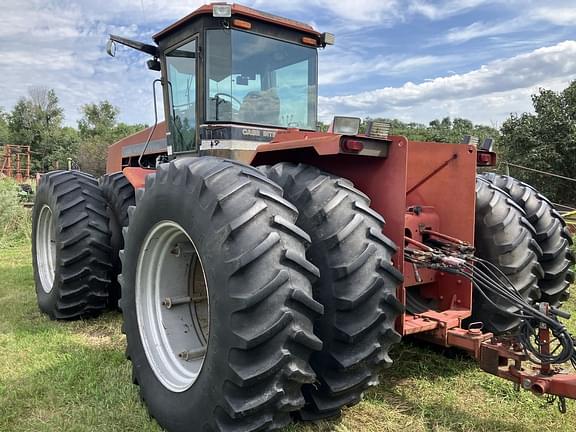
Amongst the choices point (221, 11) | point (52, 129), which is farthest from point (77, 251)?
point (52, 129)

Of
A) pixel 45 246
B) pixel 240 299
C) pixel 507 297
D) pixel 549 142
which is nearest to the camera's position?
pixel 240 299

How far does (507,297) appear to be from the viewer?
2734 millimetres

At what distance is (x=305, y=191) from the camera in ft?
8.68

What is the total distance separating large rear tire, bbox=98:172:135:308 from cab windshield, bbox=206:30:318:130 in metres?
1.67

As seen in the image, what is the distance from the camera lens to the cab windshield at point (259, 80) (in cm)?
402

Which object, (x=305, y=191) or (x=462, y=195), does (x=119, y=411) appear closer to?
(x=305, y=191)

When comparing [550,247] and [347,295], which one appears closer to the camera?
[347,295]

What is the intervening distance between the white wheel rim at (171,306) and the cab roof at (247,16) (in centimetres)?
204

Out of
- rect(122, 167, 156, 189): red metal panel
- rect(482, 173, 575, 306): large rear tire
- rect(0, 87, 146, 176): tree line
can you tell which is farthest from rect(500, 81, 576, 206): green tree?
rect(0, 87, 146, 176): tree line

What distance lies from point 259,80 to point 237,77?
Answer: 0.22 meters

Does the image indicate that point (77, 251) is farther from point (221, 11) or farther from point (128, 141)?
point (221, 11)

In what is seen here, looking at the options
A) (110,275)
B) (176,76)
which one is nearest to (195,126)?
(176,76)

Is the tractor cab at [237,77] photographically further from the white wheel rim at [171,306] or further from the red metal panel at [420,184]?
the white wheel rim at [171,306]

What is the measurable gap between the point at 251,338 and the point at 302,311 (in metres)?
0.26
